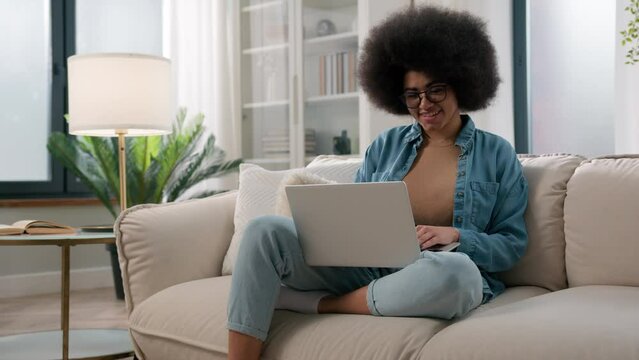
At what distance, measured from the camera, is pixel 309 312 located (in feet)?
6.18

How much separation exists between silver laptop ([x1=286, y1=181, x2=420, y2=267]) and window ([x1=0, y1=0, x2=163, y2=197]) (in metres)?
3.48

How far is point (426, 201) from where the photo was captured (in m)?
2.12

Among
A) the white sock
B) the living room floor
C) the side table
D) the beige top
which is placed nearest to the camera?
the white sock

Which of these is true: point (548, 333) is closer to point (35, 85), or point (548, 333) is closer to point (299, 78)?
point (299, 78)

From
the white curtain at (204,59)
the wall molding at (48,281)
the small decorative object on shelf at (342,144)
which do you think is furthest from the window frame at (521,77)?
the wall molding at (48,281)

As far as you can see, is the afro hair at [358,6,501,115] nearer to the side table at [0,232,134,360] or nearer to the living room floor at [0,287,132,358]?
the side table at [0,232,134,360]

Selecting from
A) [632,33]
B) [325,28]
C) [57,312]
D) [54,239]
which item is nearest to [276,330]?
[54,239]

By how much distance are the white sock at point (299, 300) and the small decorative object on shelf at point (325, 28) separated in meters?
2.77

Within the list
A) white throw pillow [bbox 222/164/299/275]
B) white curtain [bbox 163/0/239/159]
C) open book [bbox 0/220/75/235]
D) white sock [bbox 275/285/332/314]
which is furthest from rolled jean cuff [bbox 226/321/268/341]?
white curtain [bbox 163/0/239/159]

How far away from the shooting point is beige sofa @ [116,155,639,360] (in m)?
1.52

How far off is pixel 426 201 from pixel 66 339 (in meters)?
1.14

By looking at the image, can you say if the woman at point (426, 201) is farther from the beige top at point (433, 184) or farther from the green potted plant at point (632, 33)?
the green potted plant at point (632, 33)

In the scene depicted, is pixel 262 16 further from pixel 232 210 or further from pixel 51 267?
pixel 232 210

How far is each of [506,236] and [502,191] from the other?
13cm
